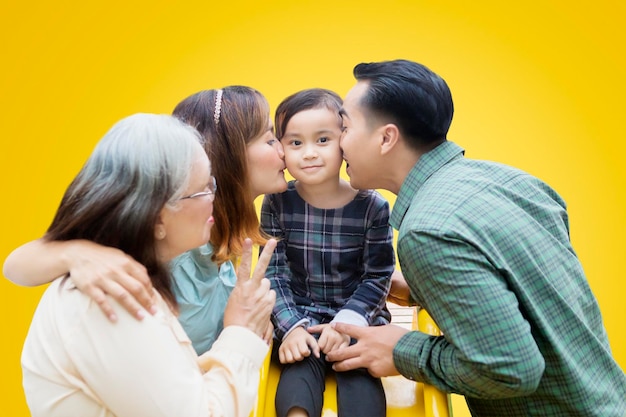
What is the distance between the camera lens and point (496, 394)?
1624 millimetres

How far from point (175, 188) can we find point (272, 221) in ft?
3.18

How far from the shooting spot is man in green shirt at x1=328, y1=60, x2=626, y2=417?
1561 mm

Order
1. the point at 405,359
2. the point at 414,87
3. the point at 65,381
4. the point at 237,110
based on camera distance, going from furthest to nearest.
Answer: the point at 237,110, the point at 414,87, the point at 405,359, the point at 65,381

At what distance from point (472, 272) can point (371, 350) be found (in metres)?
0.48

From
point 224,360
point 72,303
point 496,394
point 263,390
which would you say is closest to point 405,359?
point 496,394

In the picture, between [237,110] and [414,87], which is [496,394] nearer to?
[414,87]

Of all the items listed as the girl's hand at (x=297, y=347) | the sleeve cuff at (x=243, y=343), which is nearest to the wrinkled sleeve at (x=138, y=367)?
the sleeve cuff at (x=243, y=343)

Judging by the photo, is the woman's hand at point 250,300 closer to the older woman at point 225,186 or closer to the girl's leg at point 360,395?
the older woman at point 225,186

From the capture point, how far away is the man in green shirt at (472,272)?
156cm

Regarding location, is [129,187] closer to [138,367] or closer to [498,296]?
[138,367]

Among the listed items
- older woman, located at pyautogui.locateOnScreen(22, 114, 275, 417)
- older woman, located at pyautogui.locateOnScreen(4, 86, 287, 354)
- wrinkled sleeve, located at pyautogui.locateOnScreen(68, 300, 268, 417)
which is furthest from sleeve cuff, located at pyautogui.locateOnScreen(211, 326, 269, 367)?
older woman, located at pyautogui.locateOnScreen(4, 86, 287, 354)

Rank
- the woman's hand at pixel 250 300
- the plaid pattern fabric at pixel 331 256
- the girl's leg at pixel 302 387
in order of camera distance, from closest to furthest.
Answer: the woman's hand at pixel 250 300, the girl's leg at pixel 302 387, the plaid pattern fabric at pixel 331 256

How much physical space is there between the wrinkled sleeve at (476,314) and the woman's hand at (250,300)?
1.13 ft

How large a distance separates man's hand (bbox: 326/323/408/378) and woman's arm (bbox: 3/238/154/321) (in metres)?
0.77
